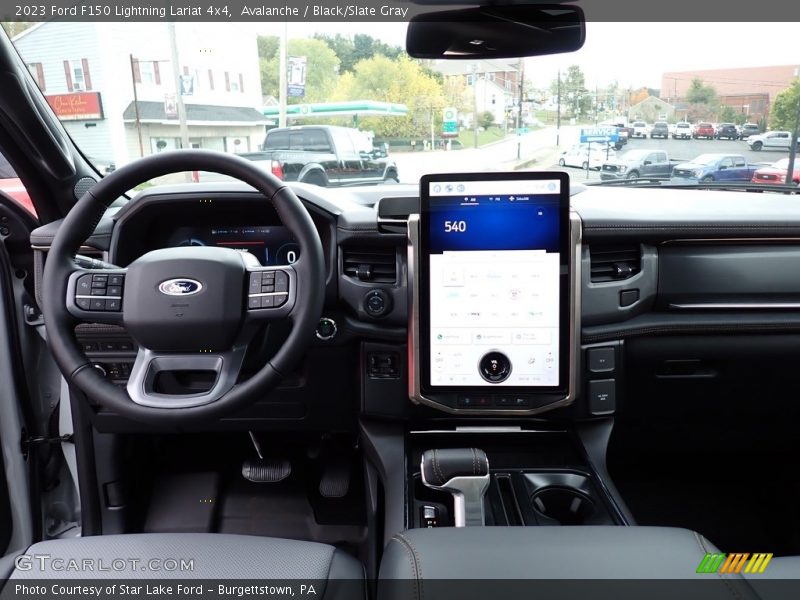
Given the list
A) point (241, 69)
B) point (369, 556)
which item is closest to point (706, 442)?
point (369, 556)

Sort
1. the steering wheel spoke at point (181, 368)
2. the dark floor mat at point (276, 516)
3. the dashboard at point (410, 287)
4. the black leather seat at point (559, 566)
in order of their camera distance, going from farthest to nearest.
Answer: the dark floor mat at point (276, 516)
the dashboard at point (410, 287)
the steering wheel spoke at point (181, 368)
the black leather seat at point (559, 566)

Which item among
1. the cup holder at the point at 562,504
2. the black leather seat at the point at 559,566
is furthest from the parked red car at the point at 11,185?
the cup holder at the point at 562,504

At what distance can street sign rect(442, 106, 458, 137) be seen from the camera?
245 cm

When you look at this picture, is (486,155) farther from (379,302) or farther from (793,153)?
(793,153)

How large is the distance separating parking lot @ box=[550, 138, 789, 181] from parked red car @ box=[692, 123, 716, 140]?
2 centimetres

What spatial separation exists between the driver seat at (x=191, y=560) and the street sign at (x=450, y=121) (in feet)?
5.16

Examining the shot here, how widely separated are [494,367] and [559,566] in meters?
1.00

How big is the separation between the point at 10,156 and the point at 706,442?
8.75ft

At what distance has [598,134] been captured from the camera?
2436 millimetres

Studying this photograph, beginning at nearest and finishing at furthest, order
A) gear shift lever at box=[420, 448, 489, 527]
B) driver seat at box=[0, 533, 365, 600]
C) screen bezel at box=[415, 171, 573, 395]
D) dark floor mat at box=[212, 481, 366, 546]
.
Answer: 1. driver seat at box=[0, 533, 365, 600]
2. gear shift lever at box=[420, 448, 489, 527]
3. screen bezel at box=[415, 171, 573, 395]
4. dark floor mat at box=[212, 481, 366, 546]

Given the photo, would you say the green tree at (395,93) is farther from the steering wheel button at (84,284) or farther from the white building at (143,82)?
the steering wheel button at (84,284)

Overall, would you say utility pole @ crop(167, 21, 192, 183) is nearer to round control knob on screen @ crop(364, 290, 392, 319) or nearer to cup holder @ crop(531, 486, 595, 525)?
round control knob on screen @ crop(364, 290, 392, 319)

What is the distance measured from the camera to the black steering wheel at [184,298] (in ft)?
5.27

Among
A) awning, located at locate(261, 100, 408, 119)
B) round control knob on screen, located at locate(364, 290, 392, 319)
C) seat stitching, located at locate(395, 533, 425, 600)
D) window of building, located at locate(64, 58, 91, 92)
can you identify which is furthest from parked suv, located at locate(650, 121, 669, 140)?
window of building, located at locate(64, 58, 91, 92)
